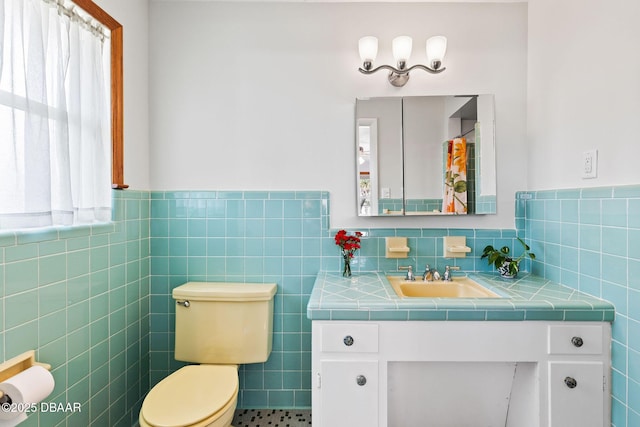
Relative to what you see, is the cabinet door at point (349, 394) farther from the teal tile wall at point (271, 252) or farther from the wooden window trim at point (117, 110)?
the wooden window trim at point (117, 110)

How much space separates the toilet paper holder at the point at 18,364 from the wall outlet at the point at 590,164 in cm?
Answer: 224

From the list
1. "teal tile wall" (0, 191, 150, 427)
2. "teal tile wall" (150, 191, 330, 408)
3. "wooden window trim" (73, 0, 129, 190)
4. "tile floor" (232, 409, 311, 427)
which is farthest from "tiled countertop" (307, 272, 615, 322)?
"wooden window trim" (73, 0, 129, 190)

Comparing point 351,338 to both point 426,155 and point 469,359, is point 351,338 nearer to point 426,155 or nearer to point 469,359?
point 469,359

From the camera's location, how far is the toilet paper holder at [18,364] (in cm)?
109

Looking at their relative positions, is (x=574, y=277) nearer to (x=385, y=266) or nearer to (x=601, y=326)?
(x=601, y=326)

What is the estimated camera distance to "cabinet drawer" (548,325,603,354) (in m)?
1.37

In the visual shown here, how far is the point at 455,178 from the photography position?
6.34 feet

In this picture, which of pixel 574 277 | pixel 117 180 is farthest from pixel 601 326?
pixel 117 180

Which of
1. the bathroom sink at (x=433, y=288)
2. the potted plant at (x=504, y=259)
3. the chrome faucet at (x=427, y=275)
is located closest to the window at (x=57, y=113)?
the bathroom sink at (x=433, y=288)

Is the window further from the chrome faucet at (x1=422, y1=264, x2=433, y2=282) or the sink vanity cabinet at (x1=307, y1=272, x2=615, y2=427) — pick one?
the chrome faucet at (x1=422, y1=264, x2=433, y2=282)

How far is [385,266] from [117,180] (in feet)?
4.84

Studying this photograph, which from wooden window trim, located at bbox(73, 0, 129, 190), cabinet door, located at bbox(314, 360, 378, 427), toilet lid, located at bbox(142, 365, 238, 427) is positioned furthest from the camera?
wooden window trim, located at bbox(73, 0, 129, 190)

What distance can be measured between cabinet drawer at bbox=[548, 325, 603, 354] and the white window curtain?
1975mm

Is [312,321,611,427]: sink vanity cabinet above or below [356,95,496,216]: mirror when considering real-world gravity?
below
